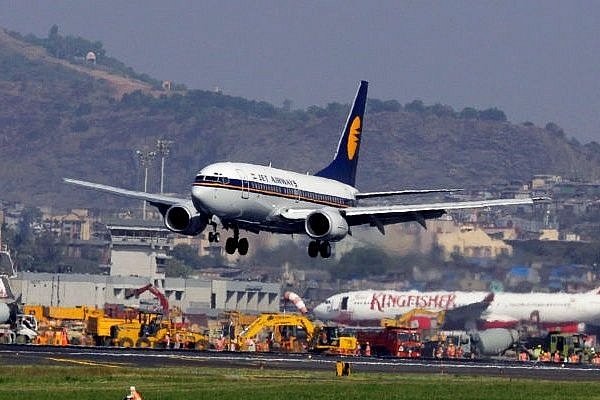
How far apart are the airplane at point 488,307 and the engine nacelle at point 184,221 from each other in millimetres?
77446

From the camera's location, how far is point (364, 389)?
8738cm

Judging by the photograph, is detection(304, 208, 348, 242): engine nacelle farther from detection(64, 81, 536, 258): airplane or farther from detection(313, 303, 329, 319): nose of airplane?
detection(313, 303, 329, 319): nose of airplane

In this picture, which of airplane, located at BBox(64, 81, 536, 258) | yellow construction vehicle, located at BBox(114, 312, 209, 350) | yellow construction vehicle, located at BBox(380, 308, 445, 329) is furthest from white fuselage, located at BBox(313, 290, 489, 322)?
airplane, located at BBox(64, 81, 536, 258)

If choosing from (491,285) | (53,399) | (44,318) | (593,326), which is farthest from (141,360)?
(593,326)

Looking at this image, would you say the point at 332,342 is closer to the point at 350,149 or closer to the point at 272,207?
the point at 350,149

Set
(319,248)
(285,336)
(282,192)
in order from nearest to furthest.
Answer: (282,192) < (319,248) < (285,336)

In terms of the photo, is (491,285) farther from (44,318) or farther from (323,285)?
(44,318)

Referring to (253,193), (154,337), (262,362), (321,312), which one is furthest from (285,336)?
(253,193)

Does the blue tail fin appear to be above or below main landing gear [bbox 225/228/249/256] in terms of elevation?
above

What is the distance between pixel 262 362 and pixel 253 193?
55.5 ft

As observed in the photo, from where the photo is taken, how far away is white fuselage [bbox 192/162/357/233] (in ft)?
313

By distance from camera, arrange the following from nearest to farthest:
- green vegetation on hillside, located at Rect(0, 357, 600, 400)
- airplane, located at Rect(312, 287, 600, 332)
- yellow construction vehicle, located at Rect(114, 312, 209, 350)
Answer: green vegetation on hillside, located at Rect(0, 357, 600, 400) → yellow construction vehicle, located at Rect(114, 312, 209, 350) → airplane, located at Rect(312, 287, 600, 332)

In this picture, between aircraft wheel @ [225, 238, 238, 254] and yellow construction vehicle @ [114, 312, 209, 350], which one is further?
yellow construction vehicle @ [114, 312, 209, 350]

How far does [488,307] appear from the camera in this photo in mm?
179750
